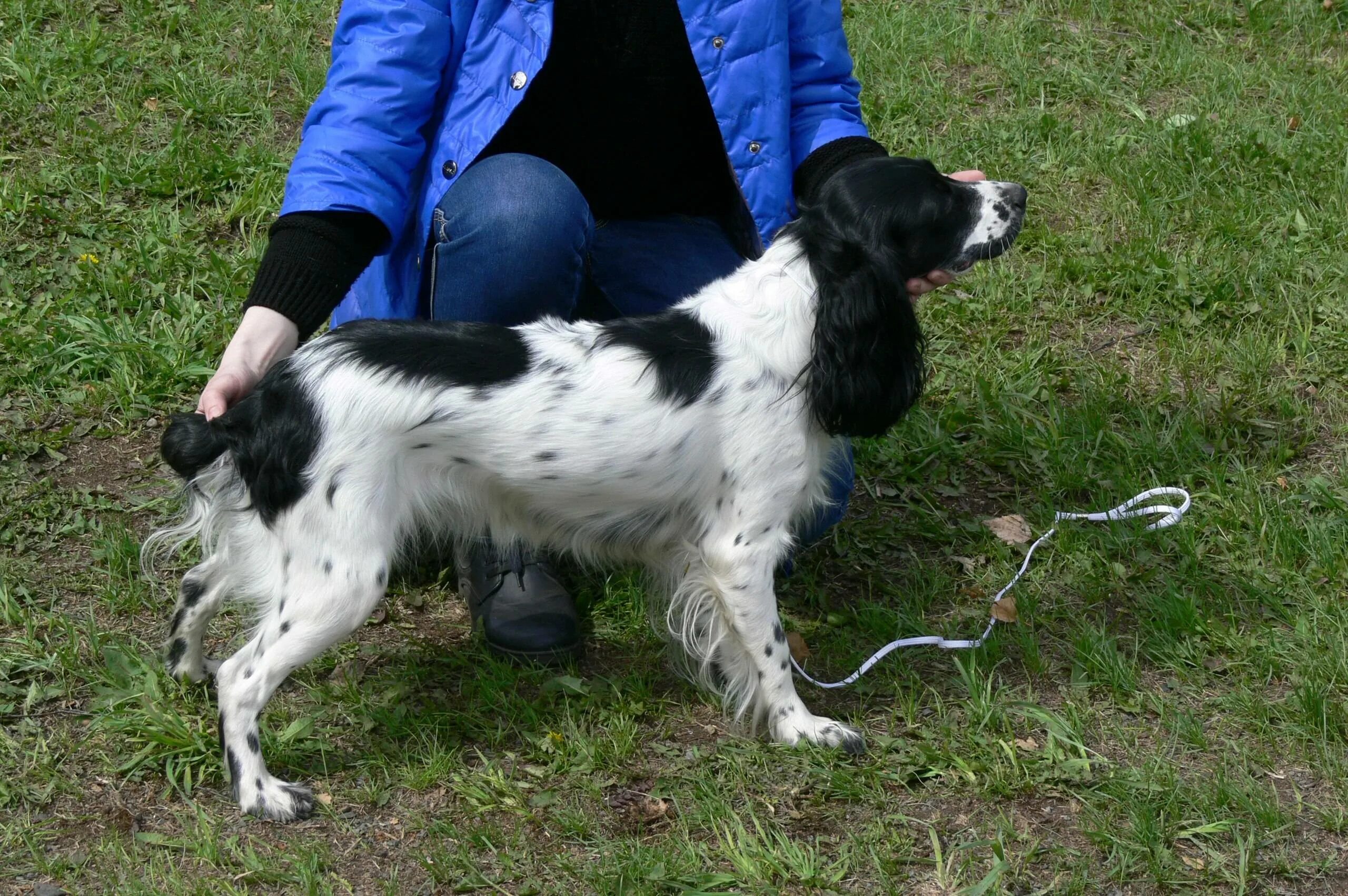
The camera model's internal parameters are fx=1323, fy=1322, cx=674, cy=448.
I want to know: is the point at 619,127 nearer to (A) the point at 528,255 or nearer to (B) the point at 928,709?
(A) the point at 528,255

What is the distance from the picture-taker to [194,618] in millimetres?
3160

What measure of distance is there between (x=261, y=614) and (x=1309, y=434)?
3.29m

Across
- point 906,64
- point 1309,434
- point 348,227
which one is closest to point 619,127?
point 348,227

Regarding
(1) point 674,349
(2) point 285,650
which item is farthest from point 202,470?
(1) point 674,349

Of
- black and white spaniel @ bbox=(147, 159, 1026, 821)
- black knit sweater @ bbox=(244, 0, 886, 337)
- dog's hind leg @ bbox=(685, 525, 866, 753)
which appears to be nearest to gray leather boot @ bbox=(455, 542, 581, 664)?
black and white spaniel @ bbox=(147, 159, 1026, 821)

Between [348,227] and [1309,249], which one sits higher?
[348,227]

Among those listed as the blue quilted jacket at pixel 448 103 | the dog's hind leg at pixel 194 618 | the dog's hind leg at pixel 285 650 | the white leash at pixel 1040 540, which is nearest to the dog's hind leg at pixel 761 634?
the white leash at pixel 1040 540

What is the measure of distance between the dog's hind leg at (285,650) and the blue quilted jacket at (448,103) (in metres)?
0.88

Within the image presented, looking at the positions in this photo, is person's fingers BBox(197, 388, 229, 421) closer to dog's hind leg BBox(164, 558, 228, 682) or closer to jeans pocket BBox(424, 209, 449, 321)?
dog's hind leg BBox(164, 558, 228, 682)

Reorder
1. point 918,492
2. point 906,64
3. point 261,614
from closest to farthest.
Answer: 1. point 261,614
2. point 918,492
3. point 906,64

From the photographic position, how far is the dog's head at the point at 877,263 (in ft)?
9.80

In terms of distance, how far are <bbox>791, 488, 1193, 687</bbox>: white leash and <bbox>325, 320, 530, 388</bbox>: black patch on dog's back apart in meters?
1.15

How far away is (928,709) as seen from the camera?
3.29 meters

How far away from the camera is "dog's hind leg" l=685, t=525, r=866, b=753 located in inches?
124
